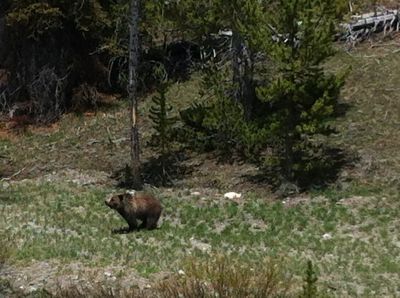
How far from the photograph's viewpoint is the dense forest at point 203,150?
12820 mm

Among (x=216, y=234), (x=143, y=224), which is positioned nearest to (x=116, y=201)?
(x=143, y=224)

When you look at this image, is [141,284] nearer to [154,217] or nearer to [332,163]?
Result: [154,217]

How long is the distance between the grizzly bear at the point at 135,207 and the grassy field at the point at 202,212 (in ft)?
1.42

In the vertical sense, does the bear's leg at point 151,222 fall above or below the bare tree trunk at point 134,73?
below

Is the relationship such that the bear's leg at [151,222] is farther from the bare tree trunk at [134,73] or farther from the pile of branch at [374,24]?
the pile of branch at [374,24]

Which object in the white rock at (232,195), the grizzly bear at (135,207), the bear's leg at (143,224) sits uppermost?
the grizzly bear at (135,207)

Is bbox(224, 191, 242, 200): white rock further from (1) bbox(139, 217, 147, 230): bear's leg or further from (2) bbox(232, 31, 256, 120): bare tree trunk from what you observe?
(1) bbox(139, 217, 147, 230): bear's leg

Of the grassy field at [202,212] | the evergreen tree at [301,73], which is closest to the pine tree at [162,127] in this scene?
the grassy field at [202,212]

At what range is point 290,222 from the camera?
693 inches

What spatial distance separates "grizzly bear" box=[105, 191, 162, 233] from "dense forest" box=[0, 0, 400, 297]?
0.19 metres

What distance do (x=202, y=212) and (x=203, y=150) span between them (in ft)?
19.7

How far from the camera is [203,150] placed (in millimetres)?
24344

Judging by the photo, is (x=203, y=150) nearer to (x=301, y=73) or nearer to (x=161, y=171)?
(x=161, y=171)

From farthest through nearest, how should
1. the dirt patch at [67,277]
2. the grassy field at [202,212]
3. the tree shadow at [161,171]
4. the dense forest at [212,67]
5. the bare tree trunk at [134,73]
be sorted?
the tree shadow at [161,171]
the bare tree trunk at [134,73]
the dense forest at [212,67]
the grassy field at [202,212]
the dirt patch at [67,277]
